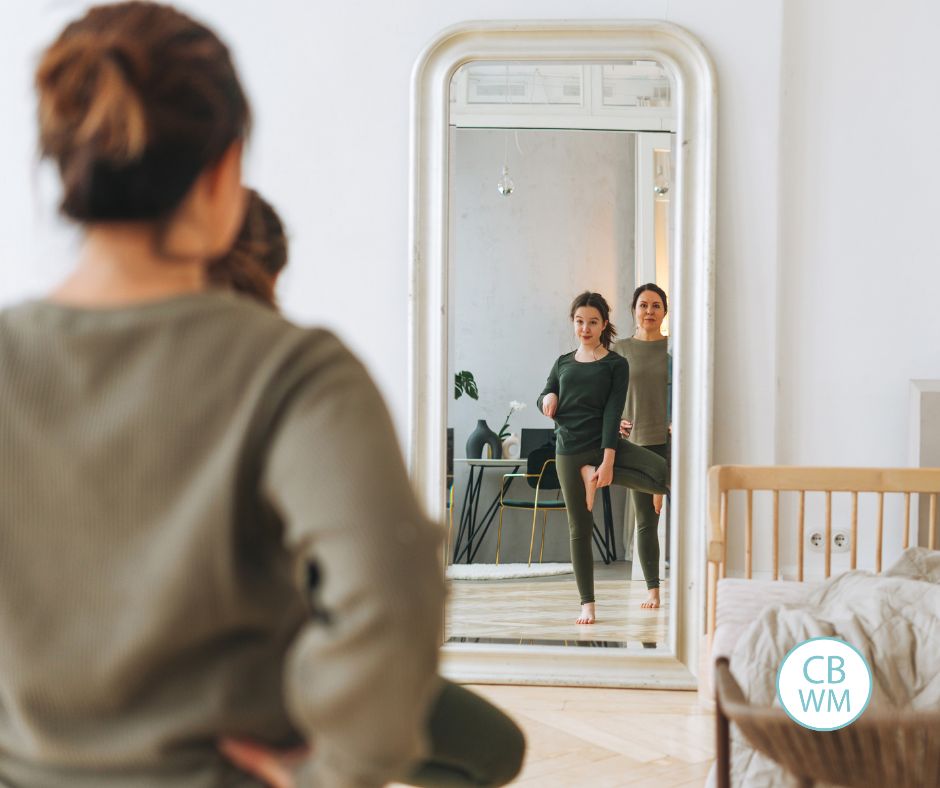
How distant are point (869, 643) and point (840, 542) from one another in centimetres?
132

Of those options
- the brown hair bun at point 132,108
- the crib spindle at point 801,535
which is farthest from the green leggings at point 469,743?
the crib spindle at point 801,535

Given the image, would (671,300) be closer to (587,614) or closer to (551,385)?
(551,385)

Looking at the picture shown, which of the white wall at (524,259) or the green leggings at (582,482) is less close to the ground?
the white wall at (524,259)

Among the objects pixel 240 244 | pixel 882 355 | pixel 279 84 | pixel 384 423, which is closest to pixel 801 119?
pixel 882 355

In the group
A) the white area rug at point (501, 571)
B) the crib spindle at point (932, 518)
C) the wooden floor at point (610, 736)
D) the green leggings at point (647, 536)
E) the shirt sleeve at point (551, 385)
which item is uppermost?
the shirt sleeve at point (551, 385)

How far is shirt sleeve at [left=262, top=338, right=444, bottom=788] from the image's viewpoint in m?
0.58

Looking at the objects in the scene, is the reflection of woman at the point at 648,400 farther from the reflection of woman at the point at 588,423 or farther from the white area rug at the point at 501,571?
the white area rug at the point at 501,571

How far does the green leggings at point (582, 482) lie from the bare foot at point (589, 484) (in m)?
0.01

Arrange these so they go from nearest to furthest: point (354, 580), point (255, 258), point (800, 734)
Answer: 1. point (354, 580)
2. point (255, 258)
3. point (800, 734)

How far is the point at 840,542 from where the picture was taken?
125 inches

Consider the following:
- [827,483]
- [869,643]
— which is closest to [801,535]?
[827,483]

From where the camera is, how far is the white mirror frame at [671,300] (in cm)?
321

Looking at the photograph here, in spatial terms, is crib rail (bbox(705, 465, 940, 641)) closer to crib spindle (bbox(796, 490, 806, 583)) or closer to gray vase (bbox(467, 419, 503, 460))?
crib spindle (bbox(796, 490, 806, 583))

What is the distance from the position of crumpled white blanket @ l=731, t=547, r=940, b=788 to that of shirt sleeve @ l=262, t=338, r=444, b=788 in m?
1.42
